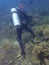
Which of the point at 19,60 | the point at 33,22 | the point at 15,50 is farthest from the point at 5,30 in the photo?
the point at 19,60

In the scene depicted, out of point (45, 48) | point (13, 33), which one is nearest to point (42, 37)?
point (45, 48)

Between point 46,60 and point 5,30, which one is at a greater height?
point 5,30

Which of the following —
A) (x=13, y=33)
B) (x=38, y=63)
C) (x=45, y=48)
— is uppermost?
(x=13, y=33)

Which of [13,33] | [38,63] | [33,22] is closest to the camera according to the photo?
[38,63]

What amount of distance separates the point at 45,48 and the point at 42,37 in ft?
4.83

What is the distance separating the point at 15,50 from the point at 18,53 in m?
0.40

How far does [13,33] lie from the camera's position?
11320mm

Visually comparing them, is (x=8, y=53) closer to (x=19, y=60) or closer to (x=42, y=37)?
(x=19, y=60)

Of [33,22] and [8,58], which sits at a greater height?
[33,22]

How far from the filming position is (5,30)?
12.5 meters

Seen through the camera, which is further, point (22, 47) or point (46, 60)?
point (22, 47)

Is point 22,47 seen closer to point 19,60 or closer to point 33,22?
point 19,60

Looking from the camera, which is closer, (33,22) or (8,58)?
(8,58)

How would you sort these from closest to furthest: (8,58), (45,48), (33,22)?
(45,48) < (8,58) < (33,22)
